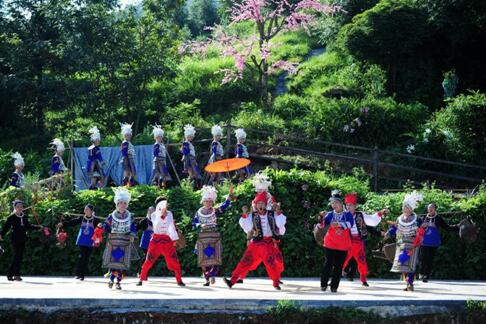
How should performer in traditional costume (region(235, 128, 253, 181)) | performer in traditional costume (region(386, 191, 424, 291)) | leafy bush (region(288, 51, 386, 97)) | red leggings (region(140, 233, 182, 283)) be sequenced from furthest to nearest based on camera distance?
1. leafy bush (region(288, 51, 386, 97))
2. performer in traditional costume (region(235, 128, 253, 181))
3. red leggings (region(140, 233, 182, 283))
4. performer in traditional costume (region(386, 191, 424, 291))

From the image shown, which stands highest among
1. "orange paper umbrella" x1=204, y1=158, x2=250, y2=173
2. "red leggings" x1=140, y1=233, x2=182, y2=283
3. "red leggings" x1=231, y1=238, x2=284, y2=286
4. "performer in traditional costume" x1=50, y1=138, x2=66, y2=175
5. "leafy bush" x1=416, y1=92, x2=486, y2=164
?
"orange paper umbrella" x1=204, y1=158, x2=250, y2=173

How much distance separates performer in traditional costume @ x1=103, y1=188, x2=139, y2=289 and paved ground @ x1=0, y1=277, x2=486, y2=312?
15.1 inches

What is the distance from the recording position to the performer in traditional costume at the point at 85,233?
56.4 ft

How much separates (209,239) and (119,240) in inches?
66.2

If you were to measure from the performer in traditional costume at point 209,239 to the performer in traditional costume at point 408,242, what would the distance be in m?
3.08

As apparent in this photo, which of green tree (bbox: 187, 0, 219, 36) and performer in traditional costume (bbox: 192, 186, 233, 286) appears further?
green tree (bbox: 187, 0, 219, 36)

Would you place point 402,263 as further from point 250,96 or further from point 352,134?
point 250,96

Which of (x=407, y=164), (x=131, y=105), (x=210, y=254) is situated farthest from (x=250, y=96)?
(x=210, y=254)

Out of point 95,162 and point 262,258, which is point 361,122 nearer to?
point 95,162

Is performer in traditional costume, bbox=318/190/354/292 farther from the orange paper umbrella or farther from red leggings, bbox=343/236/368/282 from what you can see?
the orange paper umbrella

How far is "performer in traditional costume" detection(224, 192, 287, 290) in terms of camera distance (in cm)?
1516

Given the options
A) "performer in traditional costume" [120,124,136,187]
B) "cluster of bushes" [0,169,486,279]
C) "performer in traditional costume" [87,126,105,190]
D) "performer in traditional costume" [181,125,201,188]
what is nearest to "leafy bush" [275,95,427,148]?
"performer in traditional costume" [181,125,201,188]

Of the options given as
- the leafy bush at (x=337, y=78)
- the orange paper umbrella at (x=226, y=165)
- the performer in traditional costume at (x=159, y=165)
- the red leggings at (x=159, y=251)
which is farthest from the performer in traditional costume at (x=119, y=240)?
the leafy bush at (x=337, y=78)

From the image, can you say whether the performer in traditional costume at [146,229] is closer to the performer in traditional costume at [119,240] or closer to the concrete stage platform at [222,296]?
the concrete stage platform at [222,296]
